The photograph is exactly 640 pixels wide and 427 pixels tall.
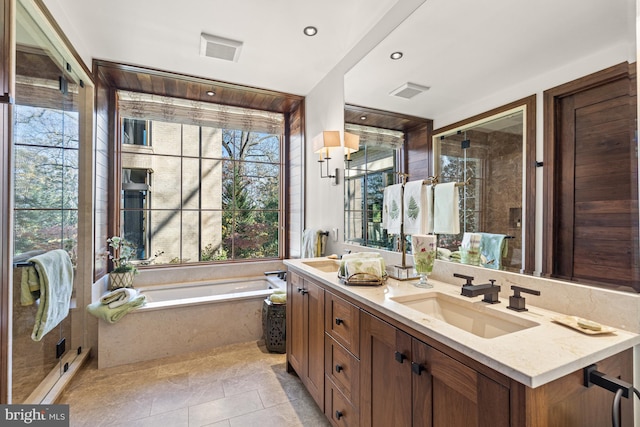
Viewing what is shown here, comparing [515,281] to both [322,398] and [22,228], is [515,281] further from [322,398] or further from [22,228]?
[22,228]

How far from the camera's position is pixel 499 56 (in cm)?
139

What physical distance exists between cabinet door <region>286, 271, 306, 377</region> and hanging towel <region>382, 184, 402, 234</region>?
75cm

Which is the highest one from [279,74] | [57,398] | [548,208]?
[279,74]

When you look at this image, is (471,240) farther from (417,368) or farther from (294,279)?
(294,279)

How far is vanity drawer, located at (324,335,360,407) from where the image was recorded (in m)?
1.43

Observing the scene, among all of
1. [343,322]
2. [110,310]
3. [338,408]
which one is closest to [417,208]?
[343,322]

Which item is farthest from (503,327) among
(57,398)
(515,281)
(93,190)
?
(93,190)

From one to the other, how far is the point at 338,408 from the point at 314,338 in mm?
408

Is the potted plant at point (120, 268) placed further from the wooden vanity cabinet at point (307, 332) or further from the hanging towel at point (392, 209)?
the hanging towel at point (392, 209)

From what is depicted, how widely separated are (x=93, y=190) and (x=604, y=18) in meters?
3.52

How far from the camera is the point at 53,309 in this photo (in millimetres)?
1853

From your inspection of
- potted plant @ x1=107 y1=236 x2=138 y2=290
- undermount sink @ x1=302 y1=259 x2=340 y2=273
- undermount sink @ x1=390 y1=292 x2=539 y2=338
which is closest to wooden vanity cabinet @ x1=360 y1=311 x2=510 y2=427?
undermount sink @ x1=390 y1=292 x2=539 y2=338

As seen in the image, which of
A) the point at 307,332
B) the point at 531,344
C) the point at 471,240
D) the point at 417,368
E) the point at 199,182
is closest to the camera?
the point at 531,344

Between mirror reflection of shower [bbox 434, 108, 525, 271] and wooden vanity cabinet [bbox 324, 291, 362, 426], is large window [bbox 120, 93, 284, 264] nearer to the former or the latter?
wooden vanity cabinet [bbox 324, 291, 362, 426]
